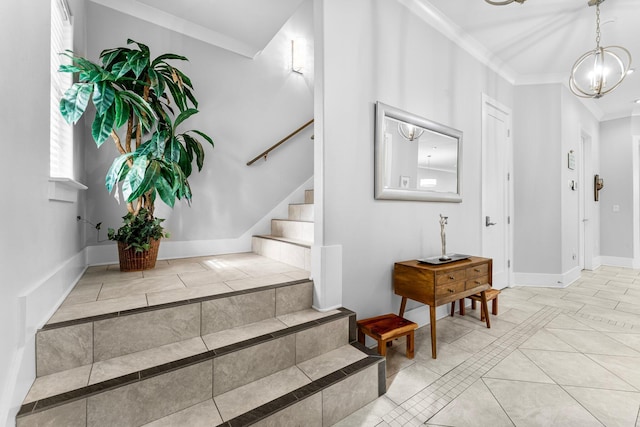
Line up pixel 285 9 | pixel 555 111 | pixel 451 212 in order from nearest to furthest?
pixel 285 9 → pixel 451 212 → pixel 555 111

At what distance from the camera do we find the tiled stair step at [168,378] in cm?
100

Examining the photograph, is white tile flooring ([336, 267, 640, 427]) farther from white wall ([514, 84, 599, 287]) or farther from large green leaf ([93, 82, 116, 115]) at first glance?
large green leaf ([93, 82, 116, 115])

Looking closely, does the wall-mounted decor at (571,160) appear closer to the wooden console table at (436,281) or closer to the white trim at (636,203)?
the white trim at (636,203)

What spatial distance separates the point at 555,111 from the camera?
3768 mm

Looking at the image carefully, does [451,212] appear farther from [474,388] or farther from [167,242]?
[167,242]

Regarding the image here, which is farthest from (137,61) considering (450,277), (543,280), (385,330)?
(543,280)

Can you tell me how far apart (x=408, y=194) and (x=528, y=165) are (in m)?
2.66

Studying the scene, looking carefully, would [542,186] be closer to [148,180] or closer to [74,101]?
[148,180]

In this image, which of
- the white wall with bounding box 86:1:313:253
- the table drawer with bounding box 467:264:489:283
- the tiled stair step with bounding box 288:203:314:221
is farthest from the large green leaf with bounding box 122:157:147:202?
the table drawer with bounding box 467:264:489:283

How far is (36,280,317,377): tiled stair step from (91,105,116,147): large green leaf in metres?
0.98

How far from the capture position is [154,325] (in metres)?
1.36

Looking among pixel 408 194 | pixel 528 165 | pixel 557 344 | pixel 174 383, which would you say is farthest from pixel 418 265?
pixel 528 165

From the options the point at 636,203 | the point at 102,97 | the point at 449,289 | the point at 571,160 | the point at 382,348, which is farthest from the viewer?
the point at 636,203

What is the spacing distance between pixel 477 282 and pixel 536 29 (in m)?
2.63
